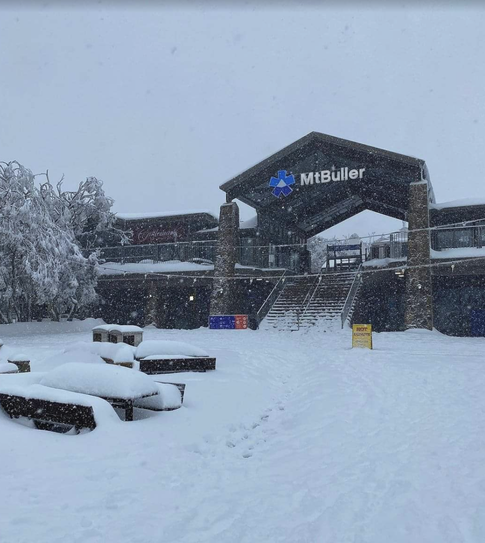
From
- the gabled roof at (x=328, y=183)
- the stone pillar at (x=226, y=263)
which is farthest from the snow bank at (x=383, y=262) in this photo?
the stone pillar at (x=226, y=263)

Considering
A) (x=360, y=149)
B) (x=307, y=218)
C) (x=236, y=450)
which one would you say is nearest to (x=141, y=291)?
(x=307, y=218)

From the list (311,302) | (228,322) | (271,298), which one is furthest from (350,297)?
(228,322)

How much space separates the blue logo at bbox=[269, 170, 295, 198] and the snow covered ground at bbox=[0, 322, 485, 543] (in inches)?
802

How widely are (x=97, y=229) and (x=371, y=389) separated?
81.9ft

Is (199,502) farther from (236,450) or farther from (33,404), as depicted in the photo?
(33,404)

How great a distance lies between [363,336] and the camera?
17.5m

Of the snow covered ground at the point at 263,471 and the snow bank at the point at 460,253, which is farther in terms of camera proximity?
the snow bank at the point at 460,253

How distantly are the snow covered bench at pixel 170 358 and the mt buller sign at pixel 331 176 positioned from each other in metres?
18.9

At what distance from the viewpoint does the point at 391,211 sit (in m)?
36.4

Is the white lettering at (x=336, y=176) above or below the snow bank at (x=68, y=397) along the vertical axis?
above

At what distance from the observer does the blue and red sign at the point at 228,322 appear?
85.7ft

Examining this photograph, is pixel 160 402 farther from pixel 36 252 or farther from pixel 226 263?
pixel 226 263

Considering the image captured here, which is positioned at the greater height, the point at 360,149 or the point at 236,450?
the point at 360,149

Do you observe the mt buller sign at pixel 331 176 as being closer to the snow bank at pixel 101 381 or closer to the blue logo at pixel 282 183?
the blue logo at pixel 282 183
